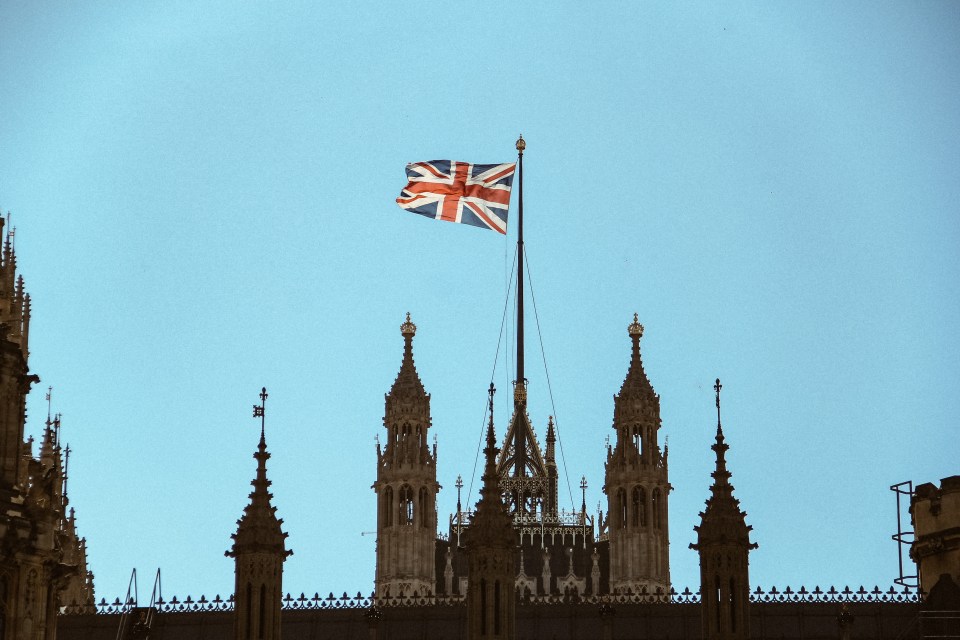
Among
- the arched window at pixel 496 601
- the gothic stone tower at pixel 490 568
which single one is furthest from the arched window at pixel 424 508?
the arched window at pixel 496 601

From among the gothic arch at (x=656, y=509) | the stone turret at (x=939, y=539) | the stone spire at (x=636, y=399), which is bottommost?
the stone turret at (x=939, y=539)

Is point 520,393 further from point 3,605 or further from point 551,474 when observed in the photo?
point 3,605

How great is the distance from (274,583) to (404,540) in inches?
1750

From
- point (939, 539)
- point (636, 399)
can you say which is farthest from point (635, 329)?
point (939, 539)

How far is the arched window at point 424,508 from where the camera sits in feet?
391

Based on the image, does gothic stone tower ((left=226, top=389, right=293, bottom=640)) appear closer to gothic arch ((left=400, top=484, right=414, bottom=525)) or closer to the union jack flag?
the union jack flag

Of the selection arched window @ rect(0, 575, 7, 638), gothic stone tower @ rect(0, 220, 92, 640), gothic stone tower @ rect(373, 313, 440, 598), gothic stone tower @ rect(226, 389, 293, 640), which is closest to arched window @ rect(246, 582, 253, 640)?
gothic stone tower @ rect(226, 389, 293, 640)

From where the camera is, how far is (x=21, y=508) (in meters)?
74.6

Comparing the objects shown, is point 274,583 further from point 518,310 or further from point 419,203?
point 518,310

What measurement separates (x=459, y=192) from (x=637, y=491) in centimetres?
1892

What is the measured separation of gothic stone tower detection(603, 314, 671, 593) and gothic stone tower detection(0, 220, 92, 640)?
140 feet

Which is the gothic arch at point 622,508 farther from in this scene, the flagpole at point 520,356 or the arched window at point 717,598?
the arched window at point 717,598

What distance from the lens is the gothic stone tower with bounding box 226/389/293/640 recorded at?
7381 cm

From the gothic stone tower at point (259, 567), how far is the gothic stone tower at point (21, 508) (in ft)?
18.0
